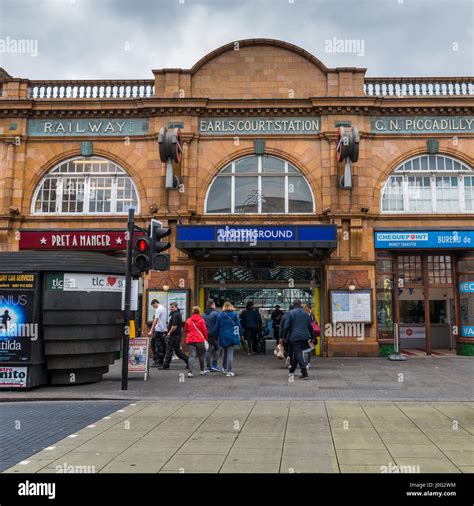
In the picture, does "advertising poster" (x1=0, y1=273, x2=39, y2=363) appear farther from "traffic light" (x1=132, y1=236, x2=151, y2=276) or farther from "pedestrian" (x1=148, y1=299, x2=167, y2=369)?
"pedestrian" (x1=148, y1=299, x2=167, y2=369)

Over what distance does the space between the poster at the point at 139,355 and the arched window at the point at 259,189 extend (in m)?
6.85

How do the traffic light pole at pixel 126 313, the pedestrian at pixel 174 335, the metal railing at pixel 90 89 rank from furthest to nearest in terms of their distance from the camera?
the metal railing at pixel 90 89 < the pedestrian at pixel 174 335 < the traffic light pole at pixel 126 313

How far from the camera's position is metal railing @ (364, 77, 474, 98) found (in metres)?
17.5

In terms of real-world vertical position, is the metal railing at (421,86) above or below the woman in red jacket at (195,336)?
above

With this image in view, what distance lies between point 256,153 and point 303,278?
4595 millimetres

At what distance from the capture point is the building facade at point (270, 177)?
1670 centimetres

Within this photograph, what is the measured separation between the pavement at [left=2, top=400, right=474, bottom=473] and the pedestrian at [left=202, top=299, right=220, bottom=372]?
12.4 feet

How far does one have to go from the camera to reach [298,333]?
11.7 m

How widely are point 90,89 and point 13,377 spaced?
1160 centimetres

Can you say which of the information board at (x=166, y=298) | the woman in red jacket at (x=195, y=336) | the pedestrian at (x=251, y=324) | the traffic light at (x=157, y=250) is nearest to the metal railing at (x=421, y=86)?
the pedestrian at (x=251, y=324)

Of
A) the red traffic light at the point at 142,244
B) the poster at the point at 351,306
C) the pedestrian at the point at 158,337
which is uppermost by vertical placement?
the red traffic light at the point at 142,244

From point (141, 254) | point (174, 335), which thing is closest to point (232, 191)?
point (174, 335)

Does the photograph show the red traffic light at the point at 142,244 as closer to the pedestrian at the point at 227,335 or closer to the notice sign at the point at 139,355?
the notice sign at the point at 139,355

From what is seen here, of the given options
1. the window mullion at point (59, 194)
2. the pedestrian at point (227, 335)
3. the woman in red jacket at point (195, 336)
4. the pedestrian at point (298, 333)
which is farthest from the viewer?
the window mullion at point (59, 194)
